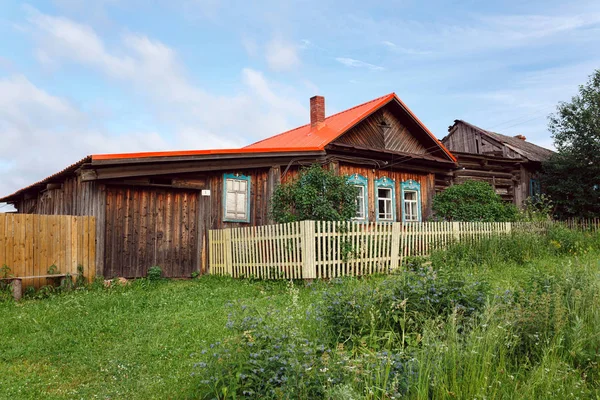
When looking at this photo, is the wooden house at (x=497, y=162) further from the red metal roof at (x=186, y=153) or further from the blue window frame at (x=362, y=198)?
the red metal roof at (x=186, y=153)

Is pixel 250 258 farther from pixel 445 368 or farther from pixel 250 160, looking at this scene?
pixel 445 368

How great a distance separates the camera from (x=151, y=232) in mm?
12055

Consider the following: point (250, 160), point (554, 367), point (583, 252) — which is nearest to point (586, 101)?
point (583, 252)

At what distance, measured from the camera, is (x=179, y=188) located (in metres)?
12.5

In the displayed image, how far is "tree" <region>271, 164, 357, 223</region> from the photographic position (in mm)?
12398

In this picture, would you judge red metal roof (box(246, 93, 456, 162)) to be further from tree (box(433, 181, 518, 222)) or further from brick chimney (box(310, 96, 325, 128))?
tree (box(433, 181, 518, 222))

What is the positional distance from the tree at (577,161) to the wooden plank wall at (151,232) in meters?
17.9

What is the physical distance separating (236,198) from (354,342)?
29.5 feet

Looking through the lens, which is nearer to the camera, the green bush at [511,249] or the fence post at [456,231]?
the green bush at [511,249]

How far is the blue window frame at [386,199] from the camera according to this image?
1680cm

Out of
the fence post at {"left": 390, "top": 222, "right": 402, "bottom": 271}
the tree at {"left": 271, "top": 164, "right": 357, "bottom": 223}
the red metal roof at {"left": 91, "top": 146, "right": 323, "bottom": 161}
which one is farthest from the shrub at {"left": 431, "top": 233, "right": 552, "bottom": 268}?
the red metal roof at {"left": 91, "top": 146, "right": 323, "bottom": 161}

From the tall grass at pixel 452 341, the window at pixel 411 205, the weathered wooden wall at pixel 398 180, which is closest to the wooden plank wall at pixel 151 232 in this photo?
the weathered wooden wall at pixel 398 180

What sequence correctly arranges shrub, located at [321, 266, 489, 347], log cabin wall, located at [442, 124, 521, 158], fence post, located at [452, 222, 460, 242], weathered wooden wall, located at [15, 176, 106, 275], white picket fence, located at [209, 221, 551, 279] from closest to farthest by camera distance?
1. shrub, located at [321, 266, 489, 347]
2. white picket fence, located at [209, 221, 551, 279]
3. weathered wooden wall, located at [15, 176, 106, 275]
4. fence post, located at [452, 222, 460, 242]
5. log cabin wall, located at [442, 124, 521, 158]

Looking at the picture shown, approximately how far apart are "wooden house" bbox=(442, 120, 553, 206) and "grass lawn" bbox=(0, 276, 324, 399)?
13296mm
